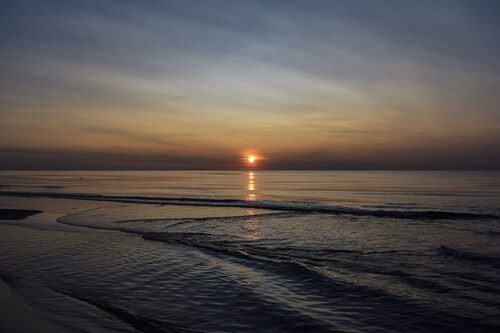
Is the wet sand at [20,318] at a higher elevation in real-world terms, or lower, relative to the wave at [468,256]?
higher

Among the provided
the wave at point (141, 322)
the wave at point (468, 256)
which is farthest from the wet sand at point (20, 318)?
the wave at point (468, 256)

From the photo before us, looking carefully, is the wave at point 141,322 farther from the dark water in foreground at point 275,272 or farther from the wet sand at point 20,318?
the wet sand at point 20,318

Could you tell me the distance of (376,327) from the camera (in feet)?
25.6

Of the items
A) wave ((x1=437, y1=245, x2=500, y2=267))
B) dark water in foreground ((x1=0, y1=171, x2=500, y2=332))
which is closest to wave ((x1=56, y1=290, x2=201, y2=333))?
dark water in foreground ((x1=0, y1=171, x2=500, y2=332))

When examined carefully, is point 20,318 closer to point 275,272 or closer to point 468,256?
point 275,272

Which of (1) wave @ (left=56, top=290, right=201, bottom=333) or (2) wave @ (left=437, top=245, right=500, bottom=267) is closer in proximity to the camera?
(1) wave @ (left=56, top=290, right=201, bottom=333)

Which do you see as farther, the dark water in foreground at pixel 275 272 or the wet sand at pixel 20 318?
the dark water in foreground at pixel 275 272

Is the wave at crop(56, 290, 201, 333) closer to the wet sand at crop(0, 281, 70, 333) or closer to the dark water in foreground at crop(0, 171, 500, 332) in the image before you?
the dark water in foreground at crop(0, 171, 500, 332)

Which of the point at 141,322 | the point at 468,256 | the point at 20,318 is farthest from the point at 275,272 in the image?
the point at 468,256

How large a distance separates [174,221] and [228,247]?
9.88 metres

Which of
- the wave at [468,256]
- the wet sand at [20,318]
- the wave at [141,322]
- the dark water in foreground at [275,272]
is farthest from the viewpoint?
the wave at [468,256]

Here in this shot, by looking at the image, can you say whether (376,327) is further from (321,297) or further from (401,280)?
(401,280)

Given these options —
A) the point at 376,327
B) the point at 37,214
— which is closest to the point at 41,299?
the point at 376,327

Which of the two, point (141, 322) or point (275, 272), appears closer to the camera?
point (141, 322)
